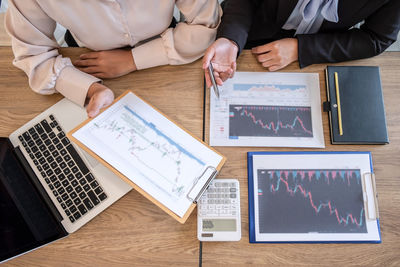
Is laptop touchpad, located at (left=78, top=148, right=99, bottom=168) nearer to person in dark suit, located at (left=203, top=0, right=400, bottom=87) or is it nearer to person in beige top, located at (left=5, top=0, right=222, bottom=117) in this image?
person in beige top, located at (left=5, top=0, right=222, bottom=117)

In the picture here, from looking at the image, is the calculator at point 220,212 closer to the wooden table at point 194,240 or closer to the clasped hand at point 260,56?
the wooden table at point 194,240

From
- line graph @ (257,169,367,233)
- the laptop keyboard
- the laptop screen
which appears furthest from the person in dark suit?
the laptop screen

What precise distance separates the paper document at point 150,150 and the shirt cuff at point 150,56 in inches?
5.5

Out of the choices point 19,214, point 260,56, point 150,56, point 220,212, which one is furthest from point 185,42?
point 19,214

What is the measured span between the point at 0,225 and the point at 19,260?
6.1 inches

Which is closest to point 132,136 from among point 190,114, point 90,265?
point 190,114

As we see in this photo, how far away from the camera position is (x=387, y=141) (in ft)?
2.42

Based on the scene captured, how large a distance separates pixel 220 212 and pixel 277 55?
49 centimetres

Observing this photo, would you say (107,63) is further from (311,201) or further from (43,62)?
(311,201)

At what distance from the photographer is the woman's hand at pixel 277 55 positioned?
82cm

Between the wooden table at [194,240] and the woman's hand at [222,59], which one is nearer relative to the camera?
the wooden table at [194,240]

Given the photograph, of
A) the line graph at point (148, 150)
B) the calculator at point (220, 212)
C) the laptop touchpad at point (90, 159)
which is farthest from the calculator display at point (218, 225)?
the laptop touchpad at point (90, 159)

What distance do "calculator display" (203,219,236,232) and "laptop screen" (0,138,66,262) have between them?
0.37 metres

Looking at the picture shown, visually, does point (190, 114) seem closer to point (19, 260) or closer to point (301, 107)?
point (301, 107)
